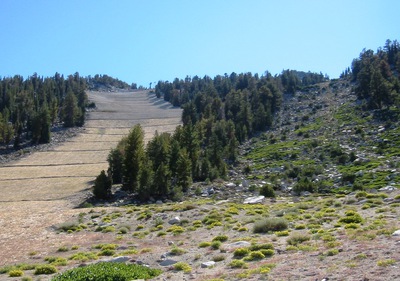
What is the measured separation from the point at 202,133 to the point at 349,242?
76061mm

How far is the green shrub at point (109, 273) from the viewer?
1573 cm

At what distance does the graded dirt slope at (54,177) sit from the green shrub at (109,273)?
1092cm

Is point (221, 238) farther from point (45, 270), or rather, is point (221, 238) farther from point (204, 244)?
point (45, 270)

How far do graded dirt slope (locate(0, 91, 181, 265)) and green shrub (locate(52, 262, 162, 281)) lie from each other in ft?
35.8

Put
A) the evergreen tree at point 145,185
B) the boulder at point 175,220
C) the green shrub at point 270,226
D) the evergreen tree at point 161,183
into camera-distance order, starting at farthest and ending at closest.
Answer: the evergreen tree at point 161,183, the evergreen tree at point 145,185, the boulder at point 175,220, the green shrub at point 270,226

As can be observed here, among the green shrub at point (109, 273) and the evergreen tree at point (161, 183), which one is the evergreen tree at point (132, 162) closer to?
the evergreen tree at point (161, 183)

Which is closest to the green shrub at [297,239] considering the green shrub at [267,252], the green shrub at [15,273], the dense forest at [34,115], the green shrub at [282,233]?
the green shrub at [267,252]

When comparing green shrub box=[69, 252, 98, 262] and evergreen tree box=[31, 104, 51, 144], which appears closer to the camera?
green shrub box=[69, 252, 98, 262]

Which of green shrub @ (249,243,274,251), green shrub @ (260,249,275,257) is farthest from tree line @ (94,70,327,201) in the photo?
green shrub @ (260,249,275,257)

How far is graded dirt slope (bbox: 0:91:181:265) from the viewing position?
3353 cm

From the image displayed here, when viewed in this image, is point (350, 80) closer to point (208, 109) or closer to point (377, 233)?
point (208, 109)

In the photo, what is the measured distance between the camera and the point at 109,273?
52.2 feet

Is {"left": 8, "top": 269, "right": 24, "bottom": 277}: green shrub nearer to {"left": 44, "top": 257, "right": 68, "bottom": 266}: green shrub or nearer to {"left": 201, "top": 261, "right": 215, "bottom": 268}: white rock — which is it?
{"left": 44, "top": 257, "right": 68, "bottom": 266}: green shrub

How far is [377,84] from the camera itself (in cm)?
9212
